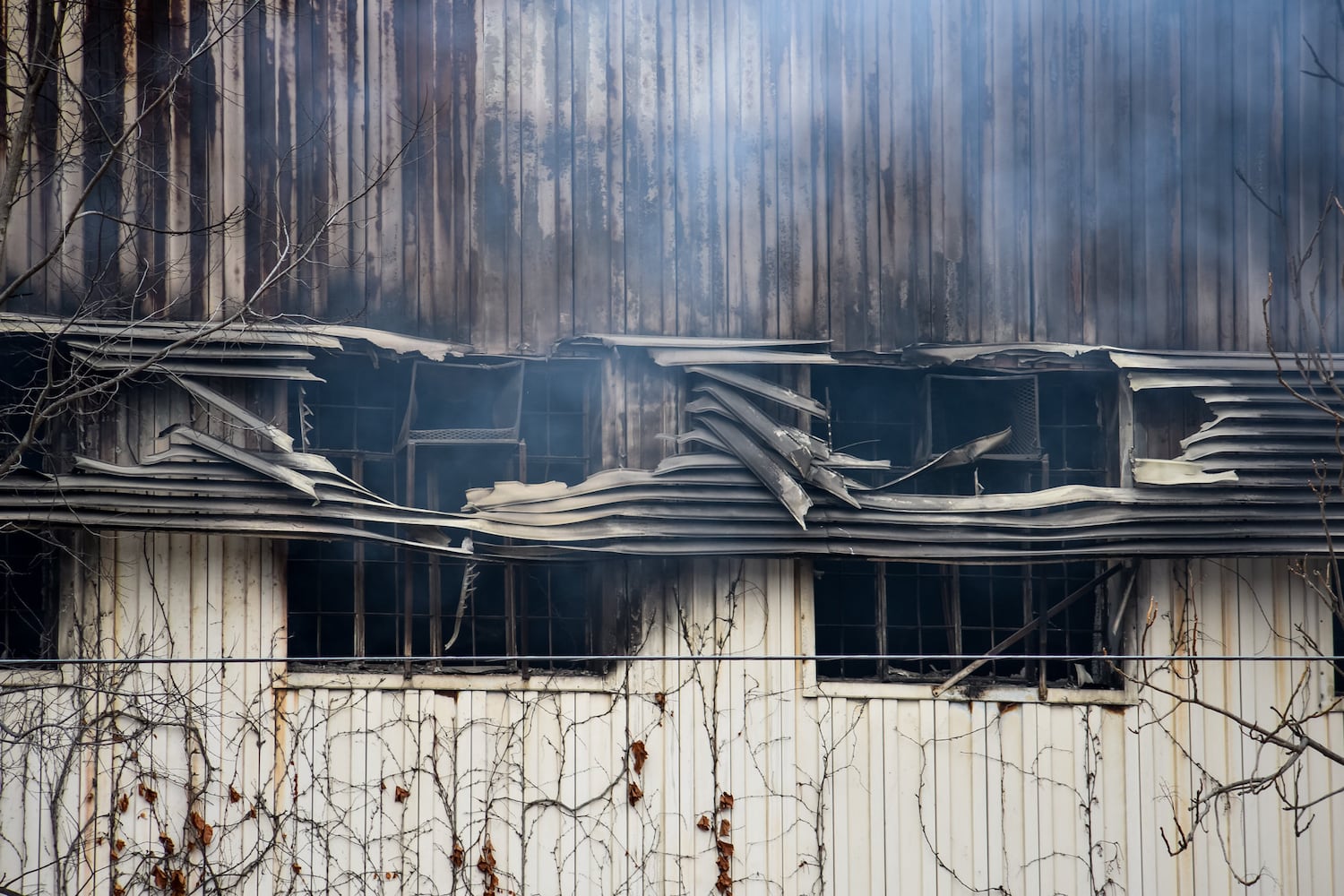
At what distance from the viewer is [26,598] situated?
265 inches

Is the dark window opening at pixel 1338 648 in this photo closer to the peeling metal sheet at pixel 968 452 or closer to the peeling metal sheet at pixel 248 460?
the peeling metal sheet at pixel 968 452

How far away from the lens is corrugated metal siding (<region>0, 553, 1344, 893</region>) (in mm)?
6629

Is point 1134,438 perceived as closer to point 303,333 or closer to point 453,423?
point 453,423

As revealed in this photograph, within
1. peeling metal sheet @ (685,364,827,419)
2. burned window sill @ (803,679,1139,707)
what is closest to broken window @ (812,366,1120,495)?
peeling metal sheet @ (685,364,827,419)

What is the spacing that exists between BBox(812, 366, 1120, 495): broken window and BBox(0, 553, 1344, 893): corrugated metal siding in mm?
890

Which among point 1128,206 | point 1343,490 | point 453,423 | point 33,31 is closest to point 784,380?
point 453,423

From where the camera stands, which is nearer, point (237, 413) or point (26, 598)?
point (237, 413)

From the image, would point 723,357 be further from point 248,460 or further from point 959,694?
point 248,460

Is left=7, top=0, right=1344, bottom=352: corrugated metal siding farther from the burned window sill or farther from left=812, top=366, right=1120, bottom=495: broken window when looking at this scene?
the burned window sill

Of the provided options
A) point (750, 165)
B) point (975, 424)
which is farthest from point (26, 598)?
point (975, 424)

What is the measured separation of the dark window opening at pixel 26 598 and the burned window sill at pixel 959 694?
4582 millimetres

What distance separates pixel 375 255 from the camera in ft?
22.7

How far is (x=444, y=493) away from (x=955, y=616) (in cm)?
334

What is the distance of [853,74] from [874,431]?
2.31m
